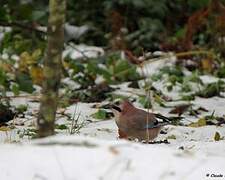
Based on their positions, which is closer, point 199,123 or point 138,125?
point 138,125

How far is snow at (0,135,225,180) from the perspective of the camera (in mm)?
3385

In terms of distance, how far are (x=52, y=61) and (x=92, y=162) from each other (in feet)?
3.11

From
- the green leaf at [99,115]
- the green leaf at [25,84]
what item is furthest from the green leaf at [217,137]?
the green leaf at [25,84]

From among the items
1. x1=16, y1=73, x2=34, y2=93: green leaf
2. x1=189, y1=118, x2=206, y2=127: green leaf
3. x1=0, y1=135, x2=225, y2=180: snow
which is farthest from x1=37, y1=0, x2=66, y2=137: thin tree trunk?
x1=16, y1=73, x2=34, y2=93: green leaf

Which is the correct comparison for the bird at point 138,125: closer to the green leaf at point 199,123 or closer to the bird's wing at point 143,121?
the bird's wing at point 143,121

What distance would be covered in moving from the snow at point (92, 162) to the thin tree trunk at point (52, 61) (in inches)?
20.8

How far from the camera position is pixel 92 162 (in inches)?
135

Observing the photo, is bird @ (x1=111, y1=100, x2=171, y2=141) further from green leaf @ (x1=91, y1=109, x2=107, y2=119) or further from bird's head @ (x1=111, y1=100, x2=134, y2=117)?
green leaf @ (x1=91, y1=109, x2=107, y2=119)

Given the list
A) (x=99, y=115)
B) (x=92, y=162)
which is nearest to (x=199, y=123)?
(x=99, y=115)

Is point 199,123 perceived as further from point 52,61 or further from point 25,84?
point 52,61

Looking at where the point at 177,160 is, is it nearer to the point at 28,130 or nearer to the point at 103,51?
the point at 28,130

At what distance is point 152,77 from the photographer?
28.0ft

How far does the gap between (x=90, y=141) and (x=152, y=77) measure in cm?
496

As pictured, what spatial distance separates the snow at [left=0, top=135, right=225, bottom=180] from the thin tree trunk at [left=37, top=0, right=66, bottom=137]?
528 millimetres
